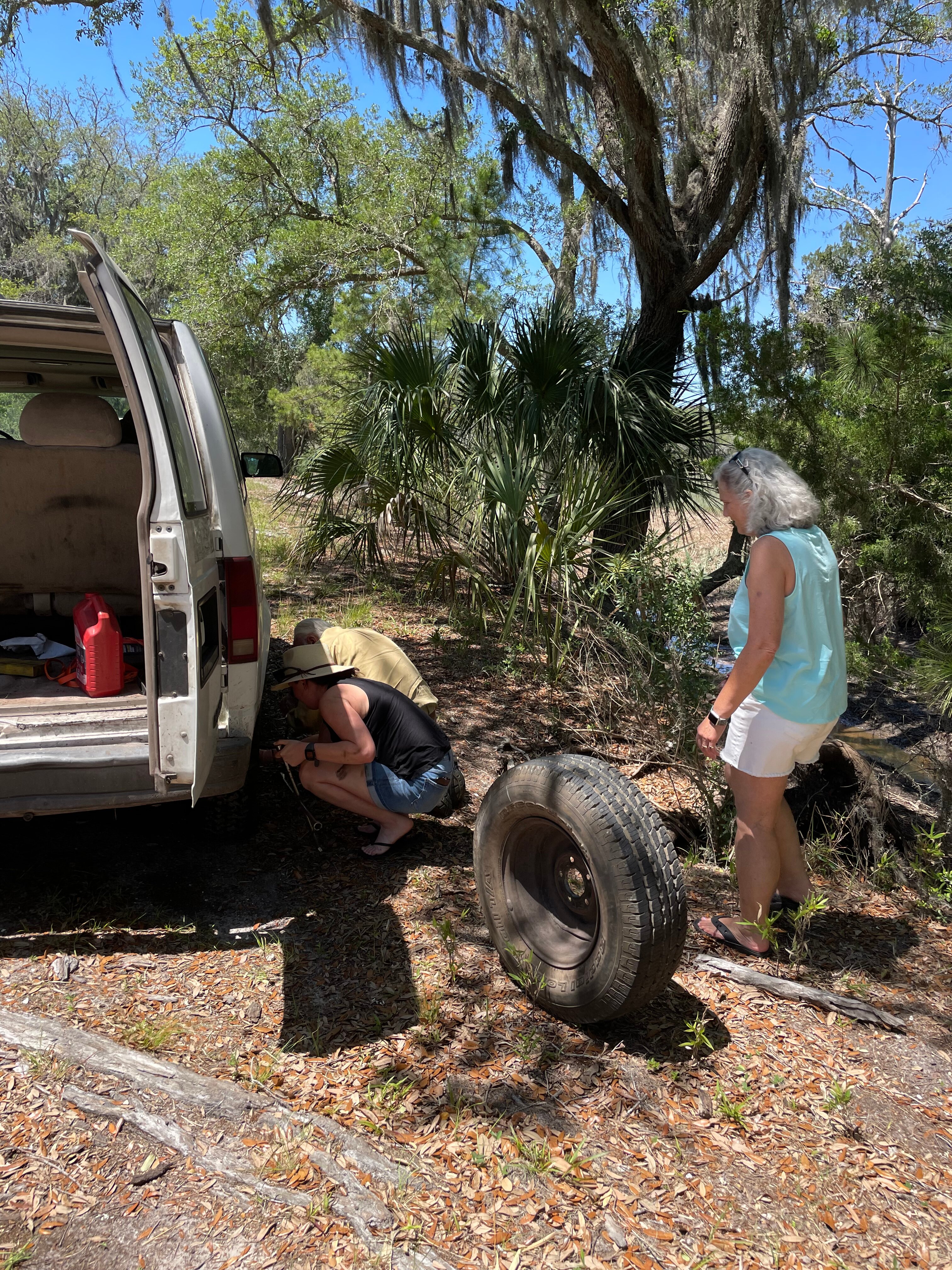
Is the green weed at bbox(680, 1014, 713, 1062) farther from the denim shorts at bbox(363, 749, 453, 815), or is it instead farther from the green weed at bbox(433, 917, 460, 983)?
the denim shorts at bbox(363, 749, 453, 815)

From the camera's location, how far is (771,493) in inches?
123

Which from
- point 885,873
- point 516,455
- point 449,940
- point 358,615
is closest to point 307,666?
point 449,940

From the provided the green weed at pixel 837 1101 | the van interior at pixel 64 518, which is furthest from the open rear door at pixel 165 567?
the green weed at pixel 837 1101

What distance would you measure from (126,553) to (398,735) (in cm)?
206

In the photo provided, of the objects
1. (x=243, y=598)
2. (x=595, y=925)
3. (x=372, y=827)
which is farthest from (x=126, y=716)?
(x=595, y=925)

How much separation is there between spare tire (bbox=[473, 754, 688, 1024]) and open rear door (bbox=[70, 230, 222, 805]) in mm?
1025

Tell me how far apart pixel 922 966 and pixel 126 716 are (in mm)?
3126

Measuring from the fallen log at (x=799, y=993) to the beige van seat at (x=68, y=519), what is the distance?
136 inches

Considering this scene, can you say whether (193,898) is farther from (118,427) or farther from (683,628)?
(683,628)

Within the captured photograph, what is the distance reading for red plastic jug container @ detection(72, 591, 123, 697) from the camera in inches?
147

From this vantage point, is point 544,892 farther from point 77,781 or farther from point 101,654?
point 101,654

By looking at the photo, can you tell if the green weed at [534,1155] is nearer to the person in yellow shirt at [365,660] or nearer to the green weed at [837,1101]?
the green weed at [837,1101]

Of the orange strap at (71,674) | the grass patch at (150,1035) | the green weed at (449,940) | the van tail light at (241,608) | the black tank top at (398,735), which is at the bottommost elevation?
the grass patch at (150,1035)

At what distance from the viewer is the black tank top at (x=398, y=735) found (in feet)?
13.2
